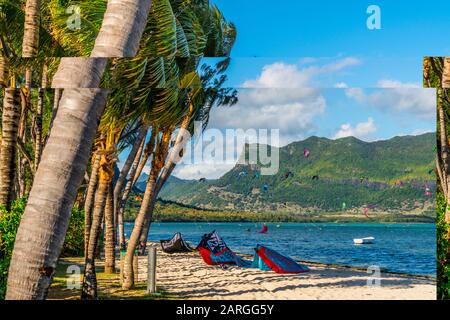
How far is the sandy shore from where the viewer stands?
745 cm

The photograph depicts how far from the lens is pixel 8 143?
23.9 ft

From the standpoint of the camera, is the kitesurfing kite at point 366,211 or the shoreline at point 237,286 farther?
the kitesurfing kite at point 366,211

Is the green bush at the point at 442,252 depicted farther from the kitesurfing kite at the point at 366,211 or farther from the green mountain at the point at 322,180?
the kitesurfing kite at the point at 366,211

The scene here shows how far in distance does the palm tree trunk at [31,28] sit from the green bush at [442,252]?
6297 millimetres

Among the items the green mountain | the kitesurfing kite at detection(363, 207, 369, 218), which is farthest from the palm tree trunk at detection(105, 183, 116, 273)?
the kitesurfing kite at detection(363, 207, 369, 218)

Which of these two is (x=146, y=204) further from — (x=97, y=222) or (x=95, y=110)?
(x=95, y=110)

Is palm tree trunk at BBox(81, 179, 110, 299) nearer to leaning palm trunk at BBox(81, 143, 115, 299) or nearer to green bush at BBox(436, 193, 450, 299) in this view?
leaning palm trunk at BBox(81, 143, 115, 299)

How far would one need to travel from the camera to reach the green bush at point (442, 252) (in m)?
7.41

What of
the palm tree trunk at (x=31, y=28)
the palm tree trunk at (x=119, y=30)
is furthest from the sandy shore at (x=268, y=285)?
the palm tree trunk at (x=31, y=28)
